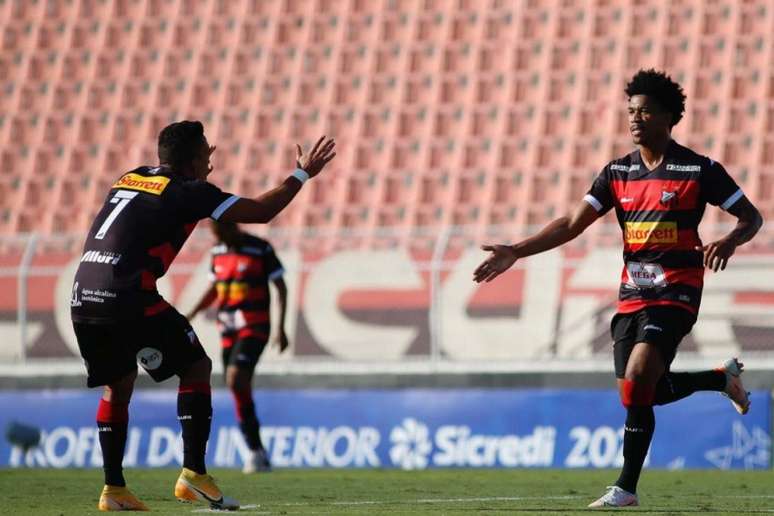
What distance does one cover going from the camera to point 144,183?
8.23 metres

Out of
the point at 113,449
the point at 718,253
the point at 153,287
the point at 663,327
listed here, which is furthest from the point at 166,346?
the point at 718,253

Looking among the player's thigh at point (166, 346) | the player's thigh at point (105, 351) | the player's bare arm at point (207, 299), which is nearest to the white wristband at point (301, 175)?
the player's thigh at point (166, 346)

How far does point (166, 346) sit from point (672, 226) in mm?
2712

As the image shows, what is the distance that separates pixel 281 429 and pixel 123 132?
10.2 metres

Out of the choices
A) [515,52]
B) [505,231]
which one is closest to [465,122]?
A: [515,52]

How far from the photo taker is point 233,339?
45.7ft

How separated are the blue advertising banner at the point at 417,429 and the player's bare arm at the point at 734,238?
6890 mm

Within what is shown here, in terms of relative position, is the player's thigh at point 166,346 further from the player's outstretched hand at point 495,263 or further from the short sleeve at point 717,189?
the short sleeve at point 717,189

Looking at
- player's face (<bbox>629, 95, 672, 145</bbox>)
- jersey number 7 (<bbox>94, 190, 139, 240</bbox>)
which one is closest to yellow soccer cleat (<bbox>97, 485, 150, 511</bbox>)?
jersey number 7 (<bbox>94, 190, 139, 240</bbox>)

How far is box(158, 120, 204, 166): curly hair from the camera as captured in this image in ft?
27.0

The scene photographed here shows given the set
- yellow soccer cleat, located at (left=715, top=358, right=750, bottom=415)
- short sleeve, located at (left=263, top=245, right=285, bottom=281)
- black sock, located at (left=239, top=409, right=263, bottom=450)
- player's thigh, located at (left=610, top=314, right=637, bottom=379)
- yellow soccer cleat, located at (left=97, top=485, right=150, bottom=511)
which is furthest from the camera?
short sleeve, located at (left=263, top=245, right=285, bottom=281)

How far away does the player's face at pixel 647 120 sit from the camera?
853cm

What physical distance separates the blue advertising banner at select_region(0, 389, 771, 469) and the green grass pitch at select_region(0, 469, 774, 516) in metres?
1.02

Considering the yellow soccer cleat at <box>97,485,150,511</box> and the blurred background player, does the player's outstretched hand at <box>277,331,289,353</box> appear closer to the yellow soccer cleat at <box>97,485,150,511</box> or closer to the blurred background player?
the blurred background player
